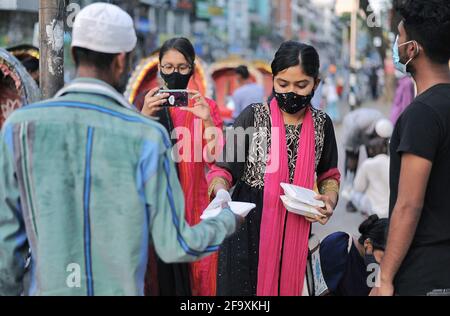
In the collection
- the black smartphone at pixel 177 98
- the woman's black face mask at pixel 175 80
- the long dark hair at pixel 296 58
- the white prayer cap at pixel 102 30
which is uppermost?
the white prayer cap at pixel 102 30

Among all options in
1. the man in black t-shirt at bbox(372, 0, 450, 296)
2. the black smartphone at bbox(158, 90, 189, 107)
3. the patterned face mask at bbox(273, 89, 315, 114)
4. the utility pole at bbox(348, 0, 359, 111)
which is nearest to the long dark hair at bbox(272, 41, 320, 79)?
the patterned face mask at bbox(273, 89, 315, 114)

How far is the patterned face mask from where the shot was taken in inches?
130

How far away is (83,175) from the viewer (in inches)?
89.0

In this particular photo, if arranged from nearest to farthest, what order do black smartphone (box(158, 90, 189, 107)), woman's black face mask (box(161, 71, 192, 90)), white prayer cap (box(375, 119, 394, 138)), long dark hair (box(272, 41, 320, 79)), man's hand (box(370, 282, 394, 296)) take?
man's hand (box(370, 282, 394, 296)) < long dark hair (box(272, 41, 320, 79)) < black smartphone (box(158, 90, 189, 107)) < woman's black face mask (box(161, 71, 192, 90)) < white prayer cap (box(375, 119, 394, 138))

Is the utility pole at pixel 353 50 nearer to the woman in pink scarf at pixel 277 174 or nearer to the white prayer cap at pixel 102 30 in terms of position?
the woman in pink scarf at pixel 277 174

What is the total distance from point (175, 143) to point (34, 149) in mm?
1492

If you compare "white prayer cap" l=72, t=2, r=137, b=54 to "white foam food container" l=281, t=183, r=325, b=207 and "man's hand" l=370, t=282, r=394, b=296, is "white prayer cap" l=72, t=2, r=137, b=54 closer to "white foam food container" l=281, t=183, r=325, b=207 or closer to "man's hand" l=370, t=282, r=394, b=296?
"white foam food container" l=281, t=183, r=325, b=207

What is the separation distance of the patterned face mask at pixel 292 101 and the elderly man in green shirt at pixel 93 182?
1.08 metres

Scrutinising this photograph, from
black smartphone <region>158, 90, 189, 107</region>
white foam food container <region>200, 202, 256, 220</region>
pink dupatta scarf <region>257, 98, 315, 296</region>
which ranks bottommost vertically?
pink dupatta scarf <region>257, 98, 315, 296</region>

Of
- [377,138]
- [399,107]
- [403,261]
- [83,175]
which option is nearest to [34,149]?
[83,175]

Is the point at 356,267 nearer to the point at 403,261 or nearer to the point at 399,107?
the point at 403,261

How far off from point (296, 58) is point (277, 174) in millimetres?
546

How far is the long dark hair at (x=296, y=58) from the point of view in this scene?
329 cm

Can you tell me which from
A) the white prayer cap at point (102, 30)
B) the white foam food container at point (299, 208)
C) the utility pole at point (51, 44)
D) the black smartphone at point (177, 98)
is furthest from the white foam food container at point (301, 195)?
the utility pole at point (51, 44)
